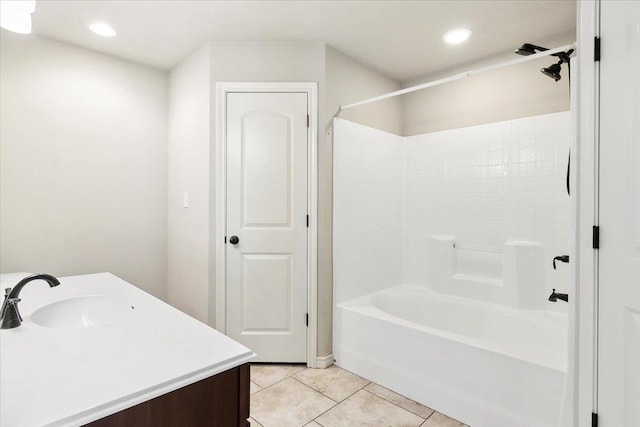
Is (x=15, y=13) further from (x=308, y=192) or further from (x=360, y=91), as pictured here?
(x=360, y=91)

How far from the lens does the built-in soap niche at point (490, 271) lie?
96.9 inches

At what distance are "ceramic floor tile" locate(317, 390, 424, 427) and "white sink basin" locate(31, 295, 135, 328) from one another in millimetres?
1225

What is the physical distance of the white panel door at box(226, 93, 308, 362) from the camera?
2.52m

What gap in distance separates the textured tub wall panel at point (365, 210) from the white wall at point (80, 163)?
163cm

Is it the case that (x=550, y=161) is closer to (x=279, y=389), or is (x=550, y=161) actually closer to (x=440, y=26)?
(x=440, y=26)

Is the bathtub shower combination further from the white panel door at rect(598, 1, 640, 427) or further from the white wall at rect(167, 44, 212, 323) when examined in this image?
the white wall at rect(167, 44, 212, 323)

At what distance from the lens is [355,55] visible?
8.87ft

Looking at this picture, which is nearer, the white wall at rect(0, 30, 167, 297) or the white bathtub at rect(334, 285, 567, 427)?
the white bathtub at rect(334, 285, 567, 427)

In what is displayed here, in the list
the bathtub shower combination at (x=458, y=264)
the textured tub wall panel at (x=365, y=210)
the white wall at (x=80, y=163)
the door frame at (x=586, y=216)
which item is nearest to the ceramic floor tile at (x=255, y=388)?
the bathtub shower combination at (x=458, y=264)

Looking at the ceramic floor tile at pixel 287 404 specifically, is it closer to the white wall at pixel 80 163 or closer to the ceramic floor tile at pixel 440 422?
the ceramic floor tile at pixel 440 422

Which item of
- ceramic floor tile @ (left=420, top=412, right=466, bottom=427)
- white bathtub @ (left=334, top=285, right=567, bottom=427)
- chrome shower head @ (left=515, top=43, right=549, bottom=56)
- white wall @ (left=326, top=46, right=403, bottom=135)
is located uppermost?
white wall @ (left=326, top=46, right=403, bottom=135)

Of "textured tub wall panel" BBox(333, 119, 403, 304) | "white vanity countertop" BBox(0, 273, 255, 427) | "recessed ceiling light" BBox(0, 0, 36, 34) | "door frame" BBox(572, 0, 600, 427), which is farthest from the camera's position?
"textured tub wall panel" BBox(333, 119, 403, 304)

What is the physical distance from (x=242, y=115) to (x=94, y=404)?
215cm

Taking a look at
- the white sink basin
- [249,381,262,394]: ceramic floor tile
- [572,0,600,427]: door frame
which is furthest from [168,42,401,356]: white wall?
[572,0,600,427]: door frame
